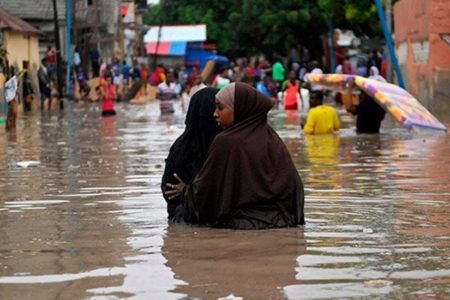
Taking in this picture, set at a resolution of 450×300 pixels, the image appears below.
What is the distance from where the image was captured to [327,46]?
6750 cm

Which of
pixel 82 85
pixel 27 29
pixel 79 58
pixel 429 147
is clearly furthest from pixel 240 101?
pixel 79 58

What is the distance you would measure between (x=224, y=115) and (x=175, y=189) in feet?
2.90

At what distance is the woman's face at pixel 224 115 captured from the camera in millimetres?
9555

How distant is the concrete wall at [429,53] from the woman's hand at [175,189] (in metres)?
18.9

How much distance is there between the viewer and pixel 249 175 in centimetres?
952

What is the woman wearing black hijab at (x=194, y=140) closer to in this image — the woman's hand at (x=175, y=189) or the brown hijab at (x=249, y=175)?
the woman's hand at (x=175, y=189)

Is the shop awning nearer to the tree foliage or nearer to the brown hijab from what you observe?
the tree foliage

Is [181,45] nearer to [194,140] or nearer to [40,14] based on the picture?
[40,14]

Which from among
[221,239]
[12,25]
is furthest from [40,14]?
[221,239]

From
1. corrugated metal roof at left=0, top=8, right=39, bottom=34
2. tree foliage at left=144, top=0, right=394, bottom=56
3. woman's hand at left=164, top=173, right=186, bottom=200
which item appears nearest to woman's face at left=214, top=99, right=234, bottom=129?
woman's hand at left=164, top=173, right=186, bottom=200

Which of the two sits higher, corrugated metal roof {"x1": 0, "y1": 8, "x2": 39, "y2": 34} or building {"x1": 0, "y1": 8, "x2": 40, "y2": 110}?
corrugated metal roof {"x1": 0, "y1": 8, "x2": 39, "y2": 34}

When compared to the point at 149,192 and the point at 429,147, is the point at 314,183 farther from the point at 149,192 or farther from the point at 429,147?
the point at 429,147

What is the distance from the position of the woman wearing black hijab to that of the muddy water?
0.43 meters

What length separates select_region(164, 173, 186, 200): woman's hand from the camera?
10117 millimetres
